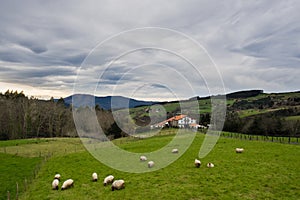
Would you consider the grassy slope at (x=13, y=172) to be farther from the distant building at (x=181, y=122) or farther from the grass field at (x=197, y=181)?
the distant building at (x=181, y=122)

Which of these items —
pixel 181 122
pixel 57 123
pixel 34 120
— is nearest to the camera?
pixel 34 120

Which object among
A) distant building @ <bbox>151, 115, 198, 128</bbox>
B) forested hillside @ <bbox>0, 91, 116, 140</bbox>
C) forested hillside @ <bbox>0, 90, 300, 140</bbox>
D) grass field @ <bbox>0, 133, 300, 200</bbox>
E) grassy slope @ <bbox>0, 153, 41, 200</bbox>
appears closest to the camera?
grass field @ <bbox>0, 133, 300, 200</bbox>

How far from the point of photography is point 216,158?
2419 cm

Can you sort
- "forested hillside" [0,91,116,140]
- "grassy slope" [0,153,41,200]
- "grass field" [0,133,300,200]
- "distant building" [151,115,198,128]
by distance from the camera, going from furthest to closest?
"distant building" [151,115,198,128]
"forested hillside" [0,91,116,140]
"grassy slope" [0,153,41,200]
"grass field" [0,133,300,200]

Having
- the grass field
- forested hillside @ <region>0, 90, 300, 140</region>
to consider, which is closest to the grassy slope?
the grass field

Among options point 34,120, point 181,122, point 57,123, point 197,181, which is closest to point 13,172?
point 197,181

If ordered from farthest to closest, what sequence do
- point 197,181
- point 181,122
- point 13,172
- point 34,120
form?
point 181,122 → point 34,120 → point 13,172 → point 197,181

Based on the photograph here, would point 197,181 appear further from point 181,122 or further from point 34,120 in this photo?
point 34,120

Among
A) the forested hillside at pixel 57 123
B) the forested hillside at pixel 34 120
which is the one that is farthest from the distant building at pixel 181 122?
the forested hillside at pixel 34 120

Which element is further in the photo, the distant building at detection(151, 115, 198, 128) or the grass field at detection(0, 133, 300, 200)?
the distant building at detection(151, 115, 198, 128)

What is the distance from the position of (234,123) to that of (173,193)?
66027 millimetres

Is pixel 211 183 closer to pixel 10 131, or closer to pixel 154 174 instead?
pixel 154 174

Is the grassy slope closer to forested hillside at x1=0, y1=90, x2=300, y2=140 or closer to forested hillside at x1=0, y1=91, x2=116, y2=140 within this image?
forested hillside at x1=0, y1=90, x2=300, y2=140

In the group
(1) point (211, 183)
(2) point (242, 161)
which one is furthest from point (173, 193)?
(2) point (242, 161)
